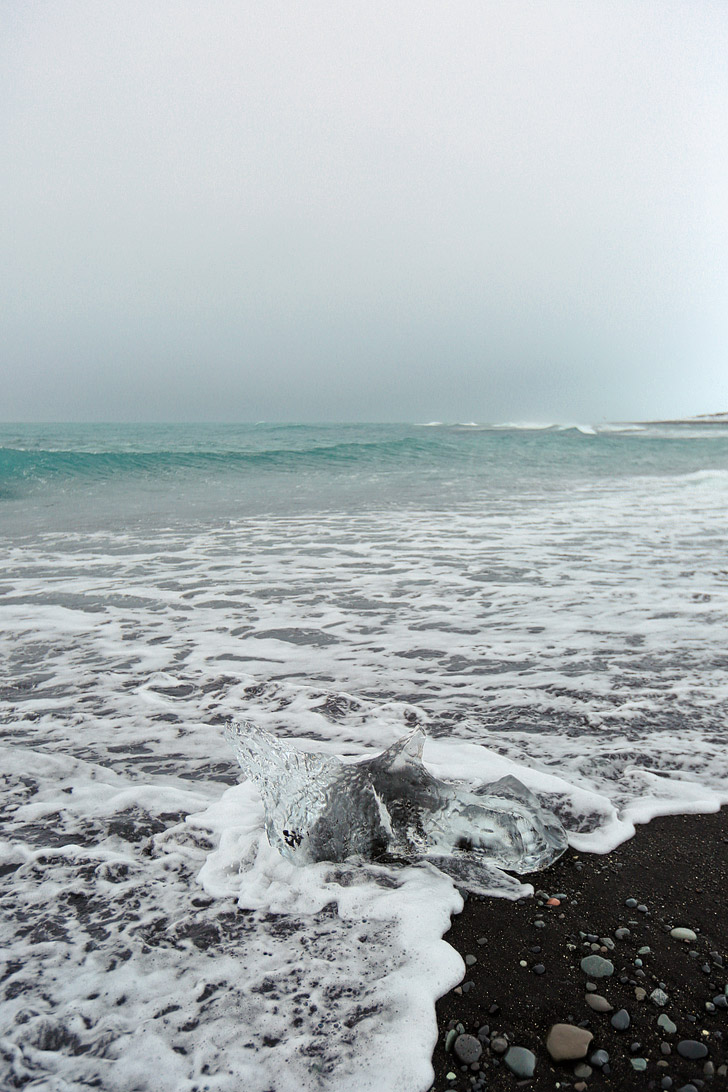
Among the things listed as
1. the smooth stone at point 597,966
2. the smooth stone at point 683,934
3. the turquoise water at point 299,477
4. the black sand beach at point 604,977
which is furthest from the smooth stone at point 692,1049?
the turquoise water at point 299,477

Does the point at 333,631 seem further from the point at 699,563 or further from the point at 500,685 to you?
the point at 699,563

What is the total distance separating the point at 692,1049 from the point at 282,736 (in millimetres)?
1927

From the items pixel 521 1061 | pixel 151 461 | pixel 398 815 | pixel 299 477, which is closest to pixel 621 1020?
pixel 521 1061

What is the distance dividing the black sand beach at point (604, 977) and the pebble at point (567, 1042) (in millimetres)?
12

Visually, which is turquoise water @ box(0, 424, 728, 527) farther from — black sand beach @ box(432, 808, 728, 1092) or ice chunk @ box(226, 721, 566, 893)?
black sand beach @ box(432, 808, 728, 1092)

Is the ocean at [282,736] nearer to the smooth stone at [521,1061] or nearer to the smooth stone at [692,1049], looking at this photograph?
the smooth stone at [521,1061]

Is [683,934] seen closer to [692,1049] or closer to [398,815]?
[692,1049]

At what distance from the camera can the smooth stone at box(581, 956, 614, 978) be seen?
1511 millimetres

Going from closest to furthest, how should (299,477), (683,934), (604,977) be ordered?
1. (604,977)
2. (683,934)
3. (299,477)

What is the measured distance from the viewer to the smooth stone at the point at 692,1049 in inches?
50.3

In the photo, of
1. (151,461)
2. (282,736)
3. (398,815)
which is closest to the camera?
(398,815)

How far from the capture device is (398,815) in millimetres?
2135

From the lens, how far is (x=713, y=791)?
7.66 feet

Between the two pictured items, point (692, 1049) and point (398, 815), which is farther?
point (398, 815)
